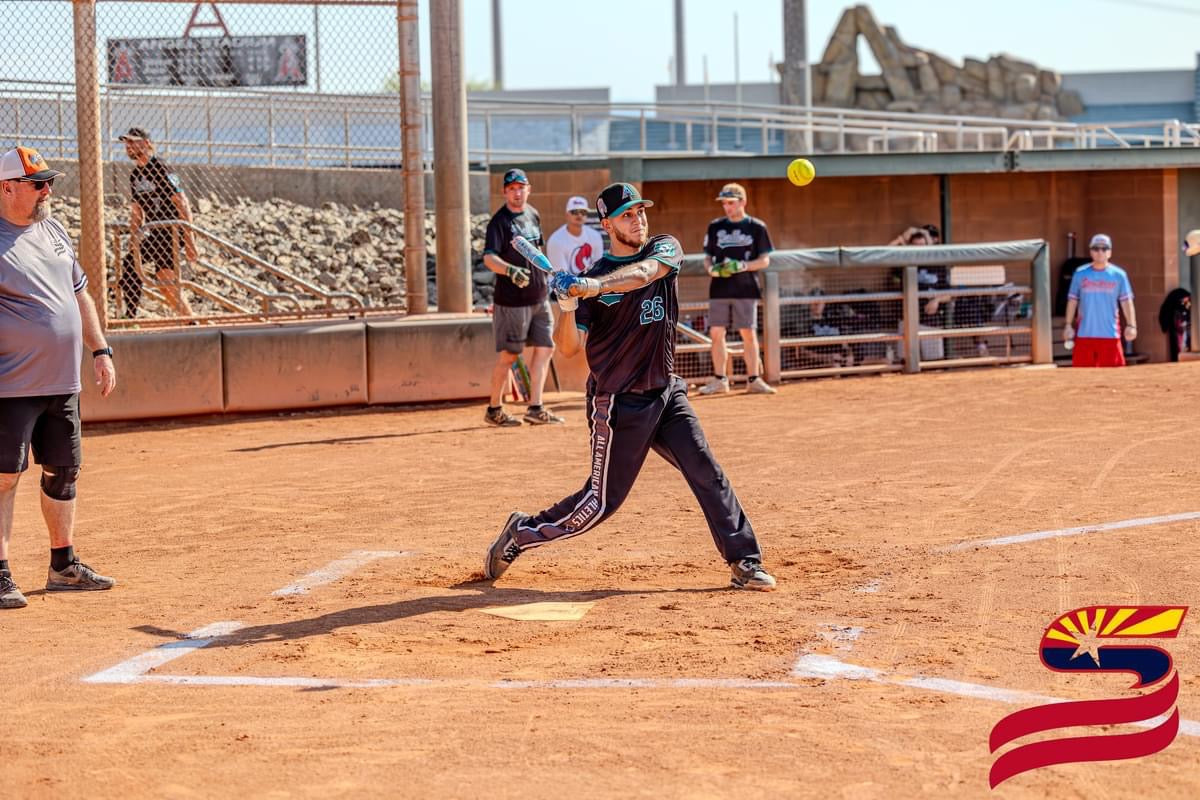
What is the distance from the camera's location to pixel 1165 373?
16562 millimetres

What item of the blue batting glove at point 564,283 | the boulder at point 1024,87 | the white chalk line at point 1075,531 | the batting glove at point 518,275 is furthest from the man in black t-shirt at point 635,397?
the boulder at point 1024,87

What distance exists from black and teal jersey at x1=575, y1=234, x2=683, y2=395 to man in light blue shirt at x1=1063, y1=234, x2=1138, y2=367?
9.97 meters

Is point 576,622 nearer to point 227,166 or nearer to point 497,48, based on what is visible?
point 227,166

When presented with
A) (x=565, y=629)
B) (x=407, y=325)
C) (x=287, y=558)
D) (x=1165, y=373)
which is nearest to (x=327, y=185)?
(x=407, y=325)

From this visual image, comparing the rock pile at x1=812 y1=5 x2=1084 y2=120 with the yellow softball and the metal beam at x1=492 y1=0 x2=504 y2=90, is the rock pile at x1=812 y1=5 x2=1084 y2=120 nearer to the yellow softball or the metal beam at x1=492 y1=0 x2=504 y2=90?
the metal beam at x1=492 y1=0 x2=504 y2=90

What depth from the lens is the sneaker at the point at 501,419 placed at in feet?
43.3

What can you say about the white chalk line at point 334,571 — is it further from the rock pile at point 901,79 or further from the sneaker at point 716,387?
the rock pile at point 901,79

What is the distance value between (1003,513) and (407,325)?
7255 mm

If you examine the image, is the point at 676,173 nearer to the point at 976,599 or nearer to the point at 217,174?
the point at 217,174

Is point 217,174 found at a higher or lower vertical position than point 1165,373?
higher

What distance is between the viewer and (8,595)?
279 inches

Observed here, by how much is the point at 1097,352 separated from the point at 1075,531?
9.22 metres

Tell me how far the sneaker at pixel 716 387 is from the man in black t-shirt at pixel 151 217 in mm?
5267

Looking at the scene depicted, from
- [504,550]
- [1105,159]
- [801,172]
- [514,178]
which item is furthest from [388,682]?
[1105,159]
